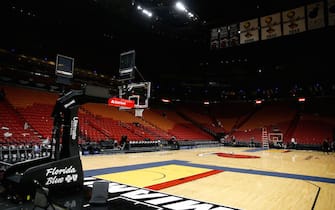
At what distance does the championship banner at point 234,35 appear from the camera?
1063 centimetres

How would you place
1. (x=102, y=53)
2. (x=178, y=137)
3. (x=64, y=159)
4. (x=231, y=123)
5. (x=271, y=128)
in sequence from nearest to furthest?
(x=64, y=159) < (x=102, y=53) < (x=178, y=137) < (x=271, y=128) < (x=231, y=123)

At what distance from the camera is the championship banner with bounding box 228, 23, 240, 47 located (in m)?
10.6

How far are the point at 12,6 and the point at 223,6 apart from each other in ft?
38.5

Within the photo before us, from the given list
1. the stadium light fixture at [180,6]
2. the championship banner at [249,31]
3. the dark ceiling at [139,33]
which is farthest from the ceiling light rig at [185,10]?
the championship banner at [249,31]

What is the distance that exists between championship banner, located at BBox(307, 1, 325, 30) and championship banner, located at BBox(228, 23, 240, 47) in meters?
2.93

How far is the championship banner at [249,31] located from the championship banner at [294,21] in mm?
1163

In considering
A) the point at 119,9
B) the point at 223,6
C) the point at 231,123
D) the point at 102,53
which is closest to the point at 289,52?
the point at 223,6

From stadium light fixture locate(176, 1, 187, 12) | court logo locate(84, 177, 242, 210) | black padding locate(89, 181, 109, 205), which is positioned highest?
stadium light fixture locate(176, 1, 187, 12)

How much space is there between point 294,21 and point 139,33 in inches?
411

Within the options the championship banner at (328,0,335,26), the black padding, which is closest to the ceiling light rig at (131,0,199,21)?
the championship banner at (328,0,335,26)

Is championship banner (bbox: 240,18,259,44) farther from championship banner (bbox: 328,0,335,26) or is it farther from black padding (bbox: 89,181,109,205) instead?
black padding (bbox: 89,181,109,205)

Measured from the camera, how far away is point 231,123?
2781cm

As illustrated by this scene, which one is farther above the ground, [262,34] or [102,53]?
[102,53]

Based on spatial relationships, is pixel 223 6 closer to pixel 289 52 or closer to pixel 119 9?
pixel 119 9
